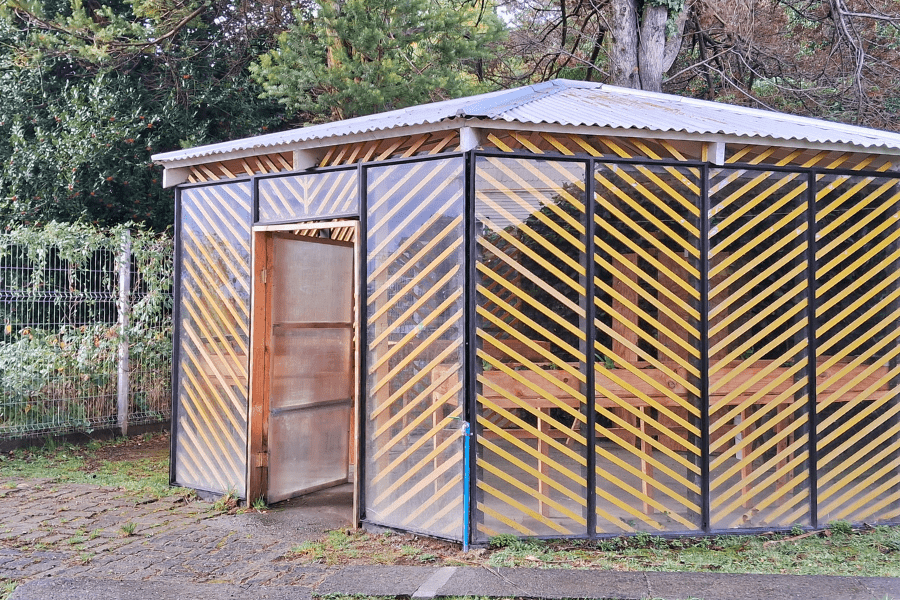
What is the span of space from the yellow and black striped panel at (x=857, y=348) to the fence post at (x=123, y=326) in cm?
743

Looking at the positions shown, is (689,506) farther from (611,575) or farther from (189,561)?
(189,561)

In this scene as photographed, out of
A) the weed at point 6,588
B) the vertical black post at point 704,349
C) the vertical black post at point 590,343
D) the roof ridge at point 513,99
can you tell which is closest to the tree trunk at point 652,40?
the roof ridge at point 513,99

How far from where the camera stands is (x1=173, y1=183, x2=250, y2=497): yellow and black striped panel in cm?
674

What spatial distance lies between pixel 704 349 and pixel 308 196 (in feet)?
10.5

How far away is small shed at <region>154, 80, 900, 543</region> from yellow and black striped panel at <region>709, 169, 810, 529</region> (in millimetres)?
17

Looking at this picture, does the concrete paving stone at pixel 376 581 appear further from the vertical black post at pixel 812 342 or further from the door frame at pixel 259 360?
the vertical black post at pixel 812 342

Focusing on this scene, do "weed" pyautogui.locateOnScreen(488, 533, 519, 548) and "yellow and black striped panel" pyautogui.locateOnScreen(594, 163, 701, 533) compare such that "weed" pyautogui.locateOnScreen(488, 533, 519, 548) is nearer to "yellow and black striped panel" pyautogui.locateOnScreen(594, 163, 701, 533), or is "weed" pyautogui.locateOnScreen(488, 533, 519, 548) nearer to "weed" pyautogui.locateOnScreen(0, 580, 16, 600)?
"yellow and black striped panel" pyautogui.locateOnScreen(594, 163, 701, 533)

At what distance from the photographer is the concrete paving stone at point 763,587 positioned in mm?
4332

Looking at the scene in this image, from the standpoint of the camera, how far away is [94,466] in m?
8.27

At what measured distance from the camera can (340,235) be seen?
8375 mm

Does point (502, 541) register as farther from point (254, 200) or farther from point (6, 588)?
point (254, 200)

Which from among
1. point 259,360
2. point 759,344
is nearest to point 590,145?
point 759,344

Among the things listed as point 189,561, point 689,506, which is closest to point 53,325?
point 189,561

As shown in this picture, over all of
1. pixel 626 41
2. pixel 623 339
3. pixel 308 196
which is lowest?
pixel 623 339
